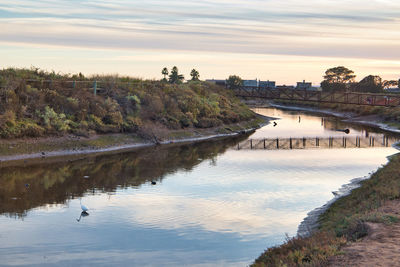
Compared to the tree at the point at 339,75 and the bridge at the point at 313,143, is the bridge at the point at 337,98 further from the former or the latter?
the tree at the point at 339,75

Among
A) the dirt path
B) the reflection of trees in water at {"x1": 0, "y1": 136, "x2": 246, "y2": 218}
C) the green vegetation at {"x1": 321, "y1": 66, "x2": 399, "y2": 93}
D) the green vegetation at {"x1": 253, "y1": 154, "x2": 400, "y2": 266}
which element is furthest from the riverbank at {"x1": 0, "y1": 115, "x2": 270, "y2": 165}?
the green vegetation at {"x1": 321, "y1": 66, "x2": 399, "y2": 93}

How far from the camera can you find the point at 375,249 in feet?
51.8

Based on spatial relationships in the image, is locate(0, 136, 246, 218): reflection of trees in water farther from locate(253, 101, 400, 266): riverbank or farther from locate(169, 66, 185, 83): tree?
locate(169, 66, 185, 83): tree

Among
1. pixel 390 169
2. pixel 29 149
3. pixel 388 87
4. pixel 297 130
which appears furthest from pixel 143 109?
pixel 388 87

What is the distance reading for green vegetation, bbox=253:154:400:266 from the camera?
15.5m

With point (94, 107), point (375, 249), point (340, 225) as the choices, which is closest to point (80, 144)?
point (94, 107)

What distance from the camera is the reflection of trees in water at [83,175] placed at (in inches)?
1099

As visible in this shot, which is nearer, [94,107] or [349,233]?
[349,233]

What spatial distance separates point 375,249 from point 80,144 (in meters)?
33.7

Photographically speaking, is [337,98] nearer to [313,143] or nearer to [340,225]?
[313,143]

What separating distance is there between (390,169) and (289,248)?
17574 millimetres

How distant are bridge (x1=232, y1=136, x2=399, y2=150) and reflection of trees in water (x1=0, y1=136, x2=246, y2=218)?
21.9 ft

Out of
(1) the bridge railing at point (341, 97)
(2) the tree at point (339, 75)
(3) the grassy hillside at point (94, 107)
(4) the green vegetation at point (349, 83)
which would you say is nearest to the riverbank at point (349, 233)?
(3) the grassy hillside at point (94, 107)

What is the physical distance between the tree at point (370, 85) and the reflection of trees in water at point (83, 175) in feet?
371
